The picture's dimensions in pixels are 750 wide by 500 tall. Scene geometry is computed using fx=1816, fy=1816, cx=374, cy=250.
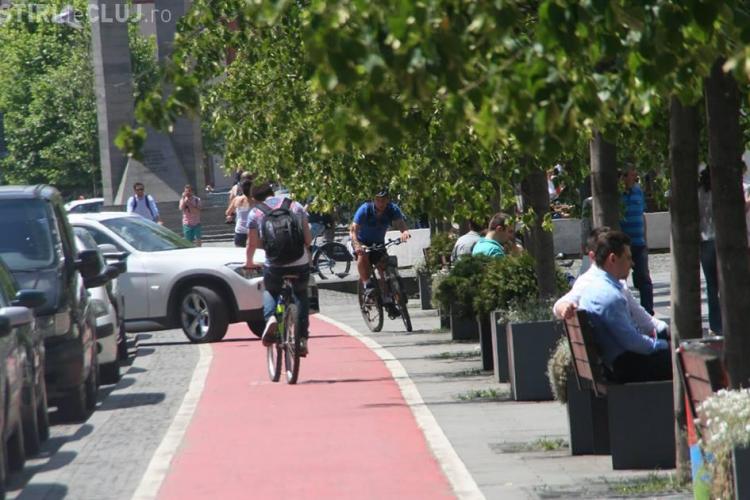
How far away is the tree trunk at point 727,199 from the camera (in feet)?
25.8

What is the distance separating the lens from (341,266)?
34906mm

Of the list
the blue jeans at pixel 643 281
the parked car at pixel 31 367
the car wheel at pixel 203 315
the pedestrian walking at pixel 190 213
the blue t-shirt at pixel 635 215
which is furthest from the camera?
the pedestrian walking at pixel 190 213

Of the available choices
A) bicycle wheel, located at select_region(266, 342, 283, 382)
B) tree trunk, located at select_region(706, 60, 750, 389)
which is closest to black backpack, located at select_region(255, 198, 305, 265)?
bicycle wheel, located at select_region(266, 342, 283, 382)

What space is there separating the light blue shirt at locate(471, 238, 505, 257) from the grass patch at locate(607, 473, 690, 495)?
894 centimetres

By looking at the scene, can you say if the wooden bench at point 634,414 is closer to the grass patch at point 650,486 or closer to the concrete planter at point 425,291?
the grass patch at point 650,486

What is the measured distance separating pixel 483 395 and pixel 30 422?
3846 millimetres

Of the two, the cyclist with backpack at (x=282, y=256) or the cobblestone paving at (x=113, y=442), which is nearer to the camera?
the cobblestone paving at (x=113, y=442)

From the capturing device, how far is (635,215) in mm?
19141

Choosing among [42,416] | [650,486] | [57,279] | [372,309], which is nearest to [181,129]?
[372,309]

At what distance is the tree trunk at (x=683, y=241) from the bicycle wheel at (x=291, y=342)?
20.9ft

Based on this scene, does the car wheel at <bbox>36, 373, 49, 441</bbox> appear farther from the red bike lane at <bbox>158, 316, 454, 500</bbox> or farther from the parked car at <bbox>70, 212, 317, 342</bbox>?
the parked car at <bbox>70, 212, 317, 342</bbox>

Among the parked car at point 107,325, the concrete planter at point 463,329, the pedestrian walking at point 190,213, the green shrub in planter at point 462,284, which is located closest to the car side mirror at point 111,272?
the parked car at point 107,325

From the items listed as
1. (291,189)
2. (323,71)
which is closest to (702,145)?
(291,189)

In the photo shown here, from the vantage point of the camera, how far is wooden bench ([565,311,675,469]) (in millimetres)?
9438
